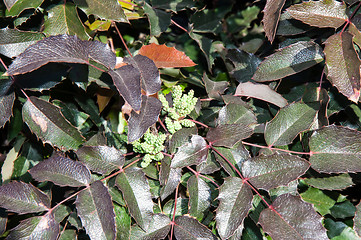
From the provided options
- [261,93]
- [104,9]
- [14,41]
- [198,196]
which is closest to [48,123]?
[14,41]

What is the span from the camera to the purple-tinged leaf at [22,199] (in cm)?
87

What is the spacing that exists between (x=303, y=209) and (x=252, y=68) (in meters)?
0.46

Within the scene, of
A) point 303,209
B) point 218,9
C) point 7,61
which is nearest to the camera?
point 303,209

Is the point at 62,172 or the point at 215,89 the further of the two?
the point at 215,89

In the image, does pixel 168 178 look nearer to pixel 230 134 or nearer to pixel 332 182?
pixel 230 134

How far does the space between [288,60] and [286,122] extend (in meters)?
0.18

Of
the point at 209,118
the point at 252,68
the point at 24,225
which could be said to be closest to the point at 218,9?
the point at 252,68

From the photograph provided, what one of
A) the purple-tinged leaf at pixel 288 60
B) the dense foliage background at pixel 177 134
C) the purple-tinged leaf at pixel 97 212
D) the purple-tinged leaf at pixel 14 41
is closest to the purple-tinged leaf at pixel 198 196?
the dense foliage background at pixel 177 134

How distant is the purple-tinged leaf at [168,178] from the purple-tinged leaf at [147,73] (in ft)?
0.70

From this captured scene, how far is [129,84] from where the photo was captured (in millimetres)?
818

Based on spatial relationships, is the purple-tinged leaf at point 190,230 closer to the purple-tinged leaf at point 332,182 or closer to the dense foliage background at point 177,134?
the dense foliage background at point 177,134

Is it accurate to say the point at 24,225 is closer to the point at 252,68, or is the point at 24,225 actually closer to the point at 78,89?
the point at 78,89

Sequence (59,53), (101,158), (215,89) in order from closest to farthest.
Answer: (59,53), (101,158), (215,89)

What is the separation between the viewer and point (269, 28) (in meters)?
0.86
